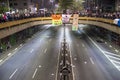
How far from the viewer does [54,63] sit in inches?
2507

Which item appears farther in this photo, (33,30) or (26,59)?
(33,30)

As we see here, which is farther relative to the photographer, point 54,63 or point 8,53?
point 8,53

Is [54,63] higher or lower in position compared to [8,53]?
lower

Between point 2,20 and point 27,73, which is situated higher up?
point 2,20

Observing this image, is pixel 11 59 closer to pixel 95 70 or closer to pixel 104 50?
pixel 95 70

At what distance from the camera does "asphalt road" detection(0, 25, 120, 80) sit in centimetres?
5281

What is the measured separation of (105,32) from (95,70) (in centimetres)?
6126

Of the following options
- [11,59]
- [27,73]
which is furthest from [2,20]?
[27,73]

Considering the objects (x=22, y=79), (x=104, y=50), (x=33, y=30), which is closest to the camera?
(x=22, y=79)

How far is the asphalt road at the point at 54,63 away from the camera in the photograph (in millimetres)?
52812

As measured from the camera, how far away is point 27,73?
54812 millimetres

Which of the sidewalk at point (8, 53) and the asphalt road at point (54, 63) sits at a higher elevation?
the sidewalk at point (8, 53)

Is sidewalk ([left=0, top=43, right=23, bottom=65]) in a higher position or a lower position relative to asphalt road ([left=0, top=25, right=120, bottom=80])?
higher

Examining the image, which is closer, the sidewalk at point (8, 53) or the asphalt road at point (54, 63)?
the asphalt road at point (54, 63)
